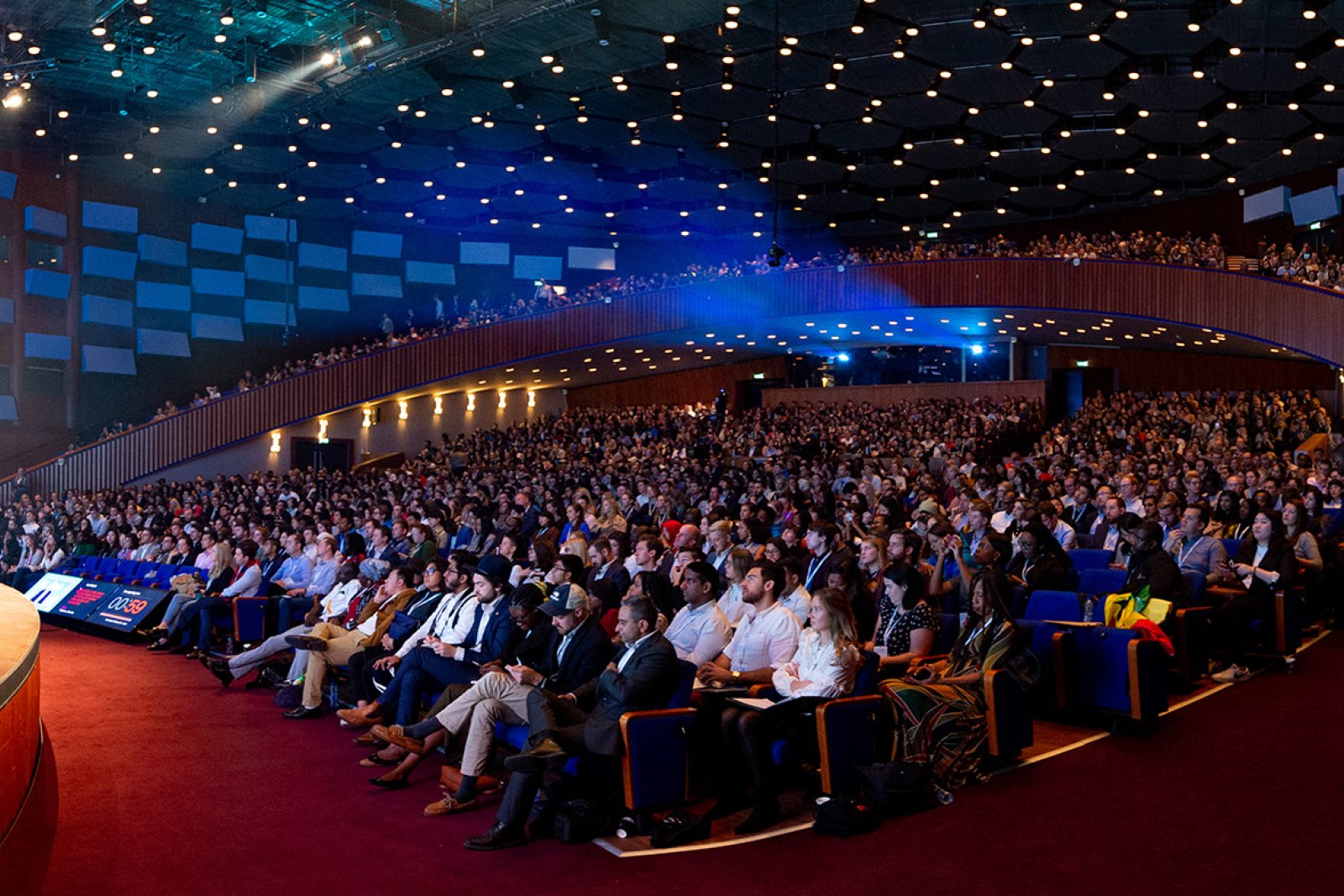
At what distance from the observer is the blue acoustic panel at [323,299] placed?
82.8ft

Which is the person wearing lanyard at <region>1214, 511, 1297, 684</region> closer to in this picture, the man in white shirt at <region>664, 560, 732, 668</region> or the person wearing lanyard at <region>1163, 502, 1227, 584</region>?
the person wearing lanyard at <region>1163, 502, 1227, 584</region>

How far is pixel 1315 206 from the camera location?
2134 centimetres

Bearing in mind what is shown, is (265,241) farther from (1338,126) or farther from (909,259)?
(1338,126)

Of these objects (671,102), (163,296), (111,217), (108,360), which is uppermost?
(671,102)

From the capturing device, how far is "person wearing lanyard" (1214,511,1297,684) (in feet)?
23.1

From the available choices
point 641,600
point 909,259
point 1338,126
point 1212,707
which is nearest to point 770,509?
point 1212,707

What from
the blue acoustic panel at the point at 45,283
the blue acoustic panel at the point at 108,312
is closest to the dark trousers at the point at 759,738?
the blue acoustic panel at the point at 45,283

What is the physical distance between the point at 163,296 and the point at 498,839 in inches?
847

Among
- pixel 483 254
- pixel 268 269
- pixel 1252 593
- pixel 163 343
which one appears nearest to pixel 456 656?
pixel 1252 593

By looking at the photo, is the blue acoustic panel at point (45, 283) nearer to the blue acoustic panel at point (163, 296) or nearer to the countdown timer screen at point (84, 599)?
the blue acoustic panel at point (163, 296)

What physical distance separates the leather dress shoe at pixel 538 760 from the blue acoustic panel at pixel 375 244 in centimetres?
2346

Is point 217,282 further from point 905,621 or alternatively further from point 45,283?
point 905,621

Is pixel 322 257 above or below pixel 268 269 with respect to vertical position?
above

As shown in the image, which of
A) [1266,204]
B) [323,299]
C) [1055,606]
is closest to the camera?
[1055,606]
